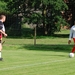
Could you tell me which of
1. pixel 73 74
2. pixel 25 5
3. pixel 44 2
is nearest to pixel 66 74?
pixel 73 74

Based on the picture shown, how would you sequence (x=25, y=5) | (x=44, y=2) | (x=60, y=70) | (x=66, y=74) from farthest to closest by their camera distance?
1. (x=25, y=5)
2. (x=44, y=2)
3. (x=60, y=70)
4. (x=66, y=74)

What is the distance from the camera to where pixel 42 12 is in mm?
51188

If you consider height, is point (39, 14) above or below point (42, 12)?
below

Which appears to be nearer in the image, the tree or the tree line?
the tree

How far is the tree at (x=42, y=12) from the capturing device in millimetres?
48522

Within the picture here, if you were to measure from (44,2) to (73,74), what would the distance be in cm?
3707

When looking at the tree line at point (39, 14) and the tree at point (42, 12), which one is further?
the tree line at point (39, 14)

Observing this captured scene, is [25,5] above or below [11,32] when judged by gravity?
above

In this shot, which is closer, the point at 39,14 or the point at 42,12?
the point at 39,14

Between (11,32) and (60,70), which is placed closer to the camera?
(60,70)

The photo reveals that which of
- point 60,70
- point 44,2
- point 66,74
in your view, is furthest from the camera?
point 44,2

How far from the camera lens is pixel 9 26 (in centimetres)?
5212

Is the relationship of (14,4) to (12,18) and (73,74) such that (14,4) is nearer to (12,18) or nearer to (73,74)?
(12,18)

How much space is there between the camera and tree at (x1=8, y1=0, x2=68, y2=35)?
159ft
